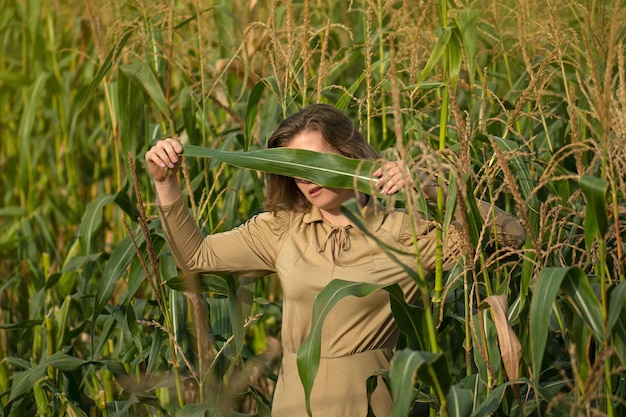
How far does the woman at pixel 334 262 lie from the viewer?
285cm

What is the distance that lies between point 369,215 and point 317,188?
0.76ft

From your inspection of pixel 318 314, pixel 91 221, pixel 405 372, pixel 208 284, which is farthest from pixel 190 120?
pixel 405 372

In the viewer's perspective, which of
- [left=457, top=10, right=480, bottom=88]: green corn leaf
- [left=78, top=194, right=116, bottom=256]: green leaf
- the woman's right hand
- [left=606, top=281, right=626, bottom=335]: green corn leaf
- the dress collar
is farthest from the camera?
[left=78, top=194, right=116, bottom=256]: green leaf

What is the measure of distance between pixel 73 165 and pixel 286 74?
2.60m

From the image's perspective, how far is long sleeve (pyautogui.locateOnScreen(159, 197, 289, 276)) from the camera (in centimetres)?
306

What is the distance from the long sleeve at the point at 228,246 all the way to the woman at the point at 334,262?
13 millimetres

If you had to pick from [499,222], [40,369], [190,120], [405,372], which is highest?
[190,120]

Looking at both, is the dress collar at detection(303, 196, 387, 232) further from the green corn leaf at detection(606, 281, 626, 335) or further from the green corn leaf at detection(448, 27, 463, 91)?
the green corn leaf at detection(606, 281, 626, 335)

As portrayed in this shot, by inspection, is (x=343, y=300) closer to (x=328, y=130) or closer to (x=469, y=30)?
(x=328, y=130)

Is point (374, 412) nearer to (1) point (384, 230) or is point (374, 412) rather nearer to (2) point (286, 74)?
(1) point (384, 230)

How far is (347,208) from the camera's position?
2.06 m

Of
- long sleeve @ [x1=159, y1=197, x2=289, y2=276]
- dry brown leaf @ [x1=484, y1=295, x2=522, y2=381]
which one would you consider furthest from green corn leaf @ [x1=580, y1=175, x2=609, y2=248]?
long sleeve @ [x1=159, y1=197, x2=289, y2=276]

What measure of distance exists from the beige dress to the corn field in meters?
0.12

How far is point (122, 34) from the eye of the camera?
3898 millimetres
